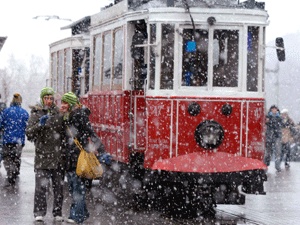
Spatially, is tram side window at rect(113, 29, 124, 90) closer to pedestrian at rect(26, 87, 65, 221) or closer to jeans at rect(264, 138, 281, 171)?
pedestrian at rect(26, 87, 65, 221)

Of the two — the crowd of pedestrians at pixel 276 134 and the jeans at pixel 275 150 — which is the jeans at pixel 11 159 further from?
the jeans at pixel 275 150

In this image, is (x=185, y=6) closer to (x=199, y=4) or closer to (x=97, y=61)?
(x=199, y=4)

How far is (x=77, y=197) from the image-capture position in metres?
12.2

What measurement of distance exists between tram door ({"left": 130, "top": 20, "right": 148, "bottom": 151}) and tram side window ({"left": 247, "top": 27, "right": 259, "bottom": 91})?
1.61 meters

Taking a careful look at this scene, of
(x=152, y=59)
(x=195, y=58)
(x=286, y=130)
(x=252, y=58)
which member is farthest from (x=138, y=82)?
(x=286, y=130)

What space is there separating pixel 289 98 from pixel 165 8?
106186 millimetres

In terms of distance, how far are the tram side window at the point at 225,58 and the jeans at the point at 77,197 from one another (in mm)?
3059

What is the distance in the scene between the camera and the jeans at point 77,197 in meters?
12.2

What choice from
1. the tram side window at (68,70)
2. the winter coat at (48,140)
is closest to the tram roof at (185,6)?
the winter coat at (48,140)

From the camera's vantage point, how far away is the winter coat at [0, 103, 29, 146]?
59.5 feet

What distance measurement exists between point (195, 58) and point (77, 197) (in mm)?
3211

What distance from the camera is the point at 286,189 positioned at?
1877 centimetres

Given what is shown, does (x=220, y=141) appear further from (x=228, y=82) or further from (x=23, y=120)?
(x=23, y=120)

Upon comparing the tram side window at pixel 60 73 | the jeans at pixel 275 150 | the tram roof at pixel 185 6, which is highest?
Answer: the tram roof at pixel 185 6
